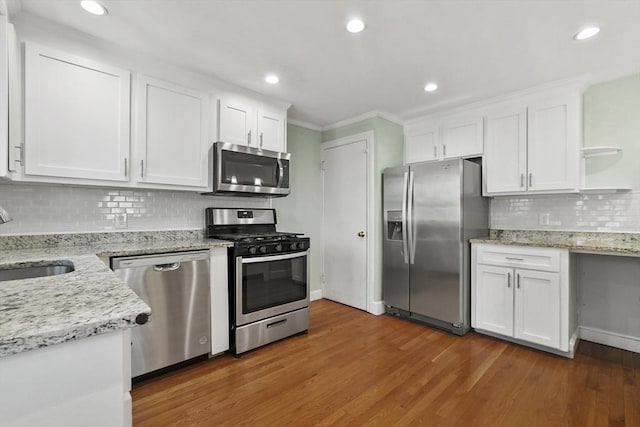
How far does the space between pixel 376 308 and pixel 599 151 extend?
8.59ft

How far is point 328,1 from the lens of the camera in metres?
1.80

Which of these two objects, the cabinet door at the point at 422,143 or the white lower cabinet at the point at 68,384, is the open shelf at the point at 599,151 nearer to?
the cabinet door at the point at 422,143

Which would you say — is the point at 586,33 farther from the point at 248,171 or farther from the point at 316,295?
the point at 316,295

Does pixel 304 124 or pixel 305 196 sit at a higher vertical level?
pixel 304 124

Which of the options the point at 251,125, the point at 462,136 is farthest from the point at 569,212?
the point at 251,125

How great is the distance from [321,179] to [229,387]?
2.81 metres

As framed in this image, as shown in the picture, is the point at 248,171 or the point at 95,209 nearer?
the point at 95,209

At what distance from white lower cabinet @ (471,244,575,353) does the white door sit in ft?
4.17

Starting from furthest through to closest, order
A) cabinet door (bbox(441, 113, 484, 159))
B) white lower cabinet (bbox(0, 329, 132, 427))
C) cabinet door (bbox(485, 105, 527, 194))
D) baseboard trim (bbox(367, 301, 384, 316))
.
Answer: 1. baseboard trim (bbox(367, 301, 384, 316))
2. cabinet door (bbox(441, 113, 484, 159))
3. cabinet door (bbox(485, 105, 527, 194))
4. white lower cabinet (bbox(0, 329, 132, 427))

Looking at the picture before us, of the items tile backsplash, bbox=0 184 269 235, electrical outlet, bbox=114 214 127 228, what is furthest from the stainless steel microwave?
electrical outlet, bbox=114 214 127 228

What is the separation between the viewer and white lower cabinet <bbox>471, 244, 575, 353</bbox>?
8.35 feet

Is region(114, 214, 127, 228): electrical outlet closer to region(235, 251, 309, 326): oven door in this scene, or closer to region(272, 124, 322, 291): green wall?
region(235, 251, 309, 326): oven door

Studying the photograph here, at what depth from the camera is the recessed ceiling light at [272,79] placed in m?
2.75

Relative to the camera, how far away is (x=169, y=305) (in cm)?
224
